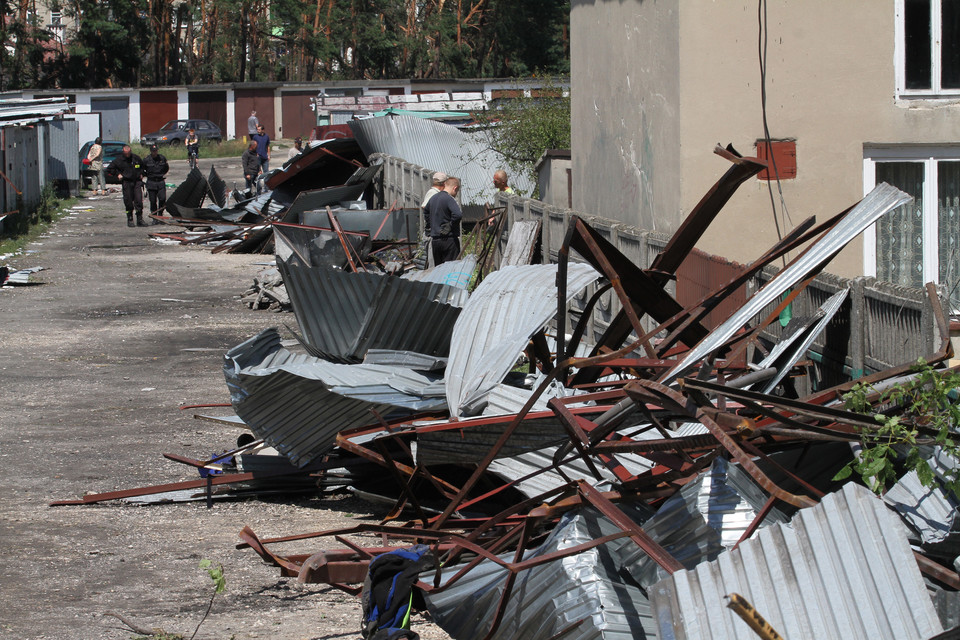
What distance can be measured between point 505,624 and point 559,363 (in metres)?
1.30

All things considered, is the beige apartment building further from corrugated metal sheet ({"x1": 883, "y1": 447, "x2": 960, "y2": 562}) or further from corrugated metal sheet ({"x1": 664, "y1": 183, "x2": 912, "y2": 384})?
corrugated metal sheet ({"x1": 883, "y1": 447, "x2": 960, "y2": 562})

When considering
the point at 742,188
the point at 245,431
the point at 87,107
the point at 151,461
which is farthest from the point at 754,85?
the point at 87,107

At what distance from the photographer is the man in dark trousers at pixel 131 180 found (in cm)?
2223

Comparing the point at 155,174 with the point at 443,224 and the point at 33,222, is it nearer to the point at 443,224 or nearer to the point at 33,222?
the point at 33,222

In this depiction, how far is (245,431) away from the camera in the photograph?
794 centimetres

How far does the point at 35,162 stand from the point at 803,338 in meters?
24.5

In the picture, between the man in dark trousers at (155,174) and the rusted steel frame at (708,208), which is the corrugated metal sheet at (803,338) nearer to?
the rusted steel frame at (708,208)

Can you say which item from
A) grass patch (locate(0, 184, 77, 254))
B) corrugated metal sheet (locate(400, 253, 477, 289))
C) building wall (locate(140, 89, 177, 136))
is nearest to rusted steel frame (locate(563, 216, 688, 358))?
corrugated metal sheet (locate(400, 253, 477, 289))

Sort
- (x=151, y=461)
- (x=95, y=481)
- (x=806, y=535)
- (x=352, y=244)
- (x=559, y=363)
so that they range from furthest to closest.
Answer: (x=352, y=244)
(x=151, y=461)
(x=95, y=481)
(x=559, y=363)
(x=806, y=535)

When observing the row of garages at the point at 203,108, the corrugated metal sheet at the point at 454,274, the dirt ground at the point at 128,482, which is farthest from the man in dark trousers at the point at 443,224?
the row of garages at the point at 203,108

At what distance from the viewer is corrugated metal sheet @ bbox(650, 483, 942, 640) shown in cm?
289

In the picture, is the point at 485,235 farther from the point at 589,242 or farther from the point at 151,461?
the point at 589,242

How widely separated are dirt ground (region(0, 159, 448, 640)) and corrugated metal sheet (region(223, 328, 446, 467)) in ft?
→ 1.50

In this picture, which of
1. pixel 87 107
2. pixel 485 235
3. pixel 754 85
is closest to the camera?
pixel 754 85
